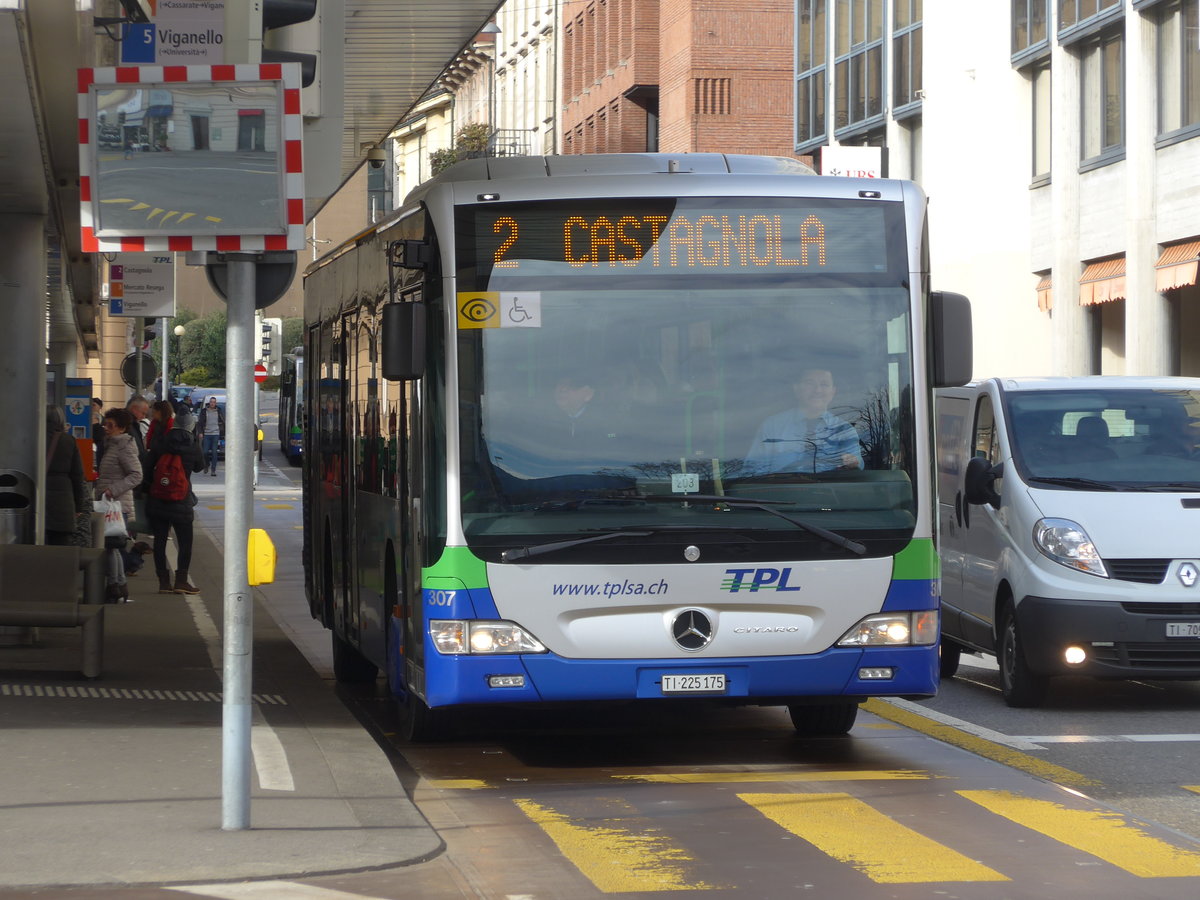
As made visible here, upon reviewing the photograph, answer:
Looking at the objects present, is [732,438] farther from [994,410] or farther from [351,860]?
[994,410]

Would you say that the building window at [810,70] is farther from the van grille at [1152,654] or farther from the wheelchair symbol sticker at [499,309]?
the wheelchair symbol sticker at [499,309]

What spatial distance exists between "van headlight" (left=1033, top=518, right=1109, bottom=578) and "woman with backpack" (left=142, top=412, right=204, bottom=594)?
10431 millimetres

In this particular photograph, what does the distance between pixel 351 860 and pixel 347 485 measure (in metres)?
5.88

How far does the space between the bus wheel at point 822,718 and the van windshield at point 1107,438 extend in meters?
2.28

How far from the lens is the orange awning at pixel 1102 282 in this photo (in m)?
31.9

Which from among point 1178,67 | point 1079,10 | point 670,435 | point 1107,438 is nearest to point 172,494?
point 1107,438

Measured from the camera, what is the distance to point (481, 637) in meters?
9.27

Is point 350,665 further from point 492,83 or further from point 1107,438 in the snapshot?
point 492,83

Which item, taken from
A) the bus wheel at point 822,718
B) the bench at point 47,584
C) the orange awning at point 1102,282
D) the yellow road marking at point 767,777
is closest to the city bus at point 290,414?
the orange awning at point 1102,282

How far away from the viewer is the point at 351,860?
7.17 metres

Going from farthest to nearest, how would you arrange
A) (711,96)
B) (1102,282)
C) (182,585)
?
(711,96)
(1102,282)
(182,585)

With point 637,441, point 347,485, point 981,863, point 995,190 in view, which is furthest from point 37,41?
point 995,190

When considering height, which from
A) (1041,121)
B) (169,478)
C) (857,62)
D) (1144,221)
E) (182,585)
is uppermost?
(857,62)

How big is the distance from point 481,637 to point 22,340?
865cm
